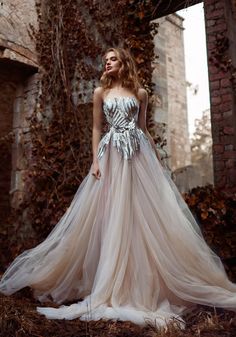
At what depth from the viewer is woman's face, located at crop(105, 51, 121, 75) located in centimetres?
331

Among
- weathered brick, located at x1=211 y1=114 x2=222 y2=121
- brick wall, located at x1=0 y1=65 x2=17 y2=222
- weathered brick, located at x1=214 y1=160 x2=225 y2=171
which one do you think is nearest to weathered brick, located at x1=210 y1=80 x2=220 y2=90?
weathered brick, located at x1=211 y1=114 x2=222 y2=121

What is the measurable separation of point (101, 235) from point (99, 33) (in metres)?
3.18

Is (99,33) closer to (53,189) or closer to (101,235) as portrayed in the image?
(53,189)

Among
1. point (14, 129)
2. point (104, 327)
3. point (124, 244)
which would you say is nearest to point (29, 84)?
point (14, 129)

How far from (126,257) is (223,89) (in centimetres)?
253

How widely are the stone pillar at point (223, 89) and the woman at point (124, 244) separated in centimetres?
137

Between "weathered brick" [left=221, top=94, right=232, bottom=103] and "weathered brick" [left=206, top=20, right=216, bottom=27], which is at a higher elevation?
"weathered brick" [left=206, top=20, right=216, bottom=27]

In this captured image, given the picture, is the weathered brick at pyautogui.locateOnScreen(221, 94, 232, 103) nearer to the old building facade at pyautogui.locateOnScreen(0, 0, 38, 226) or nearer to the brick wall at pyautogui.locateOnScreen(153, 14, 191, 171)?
the old building facade at pyautogui.locateOnScreen(0, 0, 38, 226)

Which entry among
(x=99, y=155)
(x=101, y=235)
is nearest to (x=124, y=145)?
(x=99, y=155)

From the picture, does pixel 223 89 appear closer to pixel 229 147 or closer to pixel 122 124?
pixel 229 147

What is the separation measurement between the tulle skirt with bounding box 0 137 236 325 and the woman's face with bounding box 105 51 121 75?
0.63m

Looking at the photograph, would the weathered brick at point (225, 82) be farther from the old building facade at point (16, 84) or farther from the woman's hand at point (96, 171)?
the old building facade at point (16, 84)

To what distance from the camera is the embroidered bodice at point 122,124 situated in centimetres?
322
